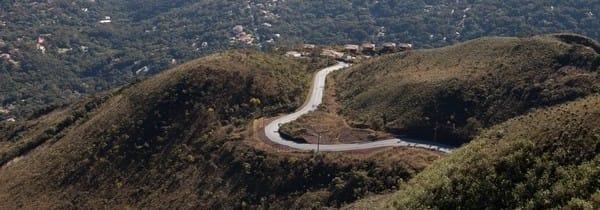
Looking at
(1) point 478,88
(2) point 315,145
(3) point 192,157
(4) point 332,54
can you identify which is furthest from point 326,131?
(4) point 332,54

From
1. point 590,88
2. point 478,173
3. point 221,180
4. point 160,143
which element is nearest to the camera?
point 478,173

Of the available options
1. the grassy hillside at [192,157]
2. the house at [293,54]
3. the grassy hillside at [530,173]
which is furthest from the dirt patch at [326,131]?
the house at [293,54]

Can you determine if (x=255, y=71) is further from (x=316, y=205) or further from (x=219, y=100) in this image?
(x=316, y=205)

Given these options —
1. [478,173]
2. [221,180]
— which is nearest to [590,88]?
[478,173]

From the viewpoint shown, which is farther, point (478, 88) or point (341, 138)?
point (478, 88)

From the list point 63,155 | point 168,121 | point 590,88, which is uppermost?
point 590,88

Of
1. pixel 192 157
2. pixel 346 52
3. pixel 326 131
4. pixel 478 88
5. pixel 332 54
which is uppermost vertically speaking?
A: pixel 478 88

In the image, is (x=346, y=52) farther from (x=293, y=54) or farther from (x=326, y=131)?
(x=326, y=131)
